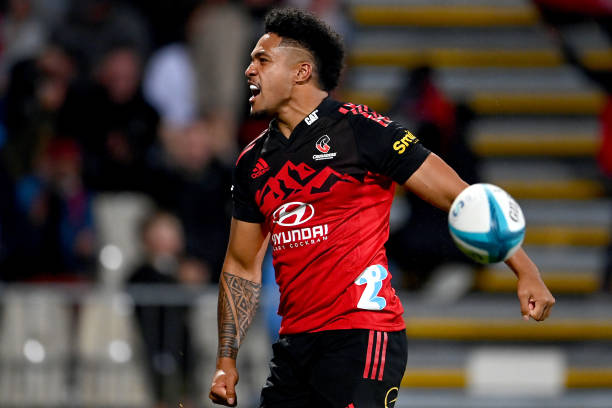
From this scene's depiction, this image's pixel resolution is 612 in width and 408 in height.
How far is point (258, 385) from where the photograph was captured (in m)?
9.41

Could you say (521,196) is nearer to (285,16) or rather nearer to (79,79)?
(79,79)

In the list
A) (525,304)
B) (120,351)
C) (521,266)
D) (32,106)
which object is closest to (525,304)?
(525,304)

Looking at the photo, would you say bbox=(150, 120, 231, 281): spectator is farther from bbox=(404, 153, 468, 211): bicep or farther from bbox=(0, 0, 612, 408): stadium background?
bbox=(404, 153, 468, 211): bicep

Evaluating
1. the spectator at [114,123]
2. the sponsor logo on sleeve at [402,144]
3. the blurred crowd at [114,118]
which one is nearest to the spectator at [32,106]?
the blurred crowd at [114,118]

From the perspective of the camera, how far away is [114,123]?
1084 cm

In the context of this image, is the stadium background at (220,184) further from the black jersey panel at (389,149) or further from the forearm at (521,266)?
the forearm at (521,266)

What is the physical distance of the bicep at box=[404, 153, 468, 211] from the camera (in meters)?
4.83

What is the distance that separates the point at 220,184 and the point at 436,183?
5.50 metres

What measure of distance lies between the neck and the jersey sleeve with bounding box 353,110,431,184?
0.33 metres

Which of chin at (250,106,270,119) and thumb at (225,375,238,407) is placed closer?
thumb at (225,375,238,407)

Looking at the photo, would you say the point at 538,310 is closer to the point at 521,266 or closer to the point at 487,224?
the point at 521,266

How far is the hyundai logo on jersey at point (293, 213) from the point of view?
5059mm

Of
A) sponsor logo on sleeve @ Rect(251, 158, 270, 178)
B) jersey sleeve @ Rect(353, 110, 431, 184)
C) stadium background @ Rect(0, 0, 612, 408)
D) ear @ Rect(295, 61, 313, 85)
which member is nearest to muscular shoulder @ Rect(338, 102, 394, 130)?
jersey sleeve @ Rect(353, 110, 431, 184)

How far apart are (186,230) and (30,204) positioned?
1435 millimetres
